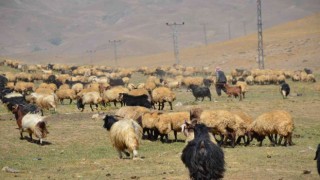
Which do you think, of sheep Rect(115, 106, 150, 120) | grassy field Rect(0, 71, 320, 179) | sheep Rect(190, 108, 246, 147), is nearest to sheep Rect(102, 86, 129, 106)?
grassy field Rect(0, 71, 320, 179)

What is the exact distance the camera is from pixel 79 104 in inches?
1248

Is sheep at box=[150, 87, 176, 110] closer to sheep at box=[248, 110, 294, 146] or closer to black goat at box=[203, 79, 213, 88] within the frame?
sheep at box=[248, 110, 294, 146]

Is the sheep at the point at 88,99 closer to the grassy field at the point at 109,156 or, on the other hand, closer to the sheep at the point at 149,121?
the grassy field at the point at 109,156

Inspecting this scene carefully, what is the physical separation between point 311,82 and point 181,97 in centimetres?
1513

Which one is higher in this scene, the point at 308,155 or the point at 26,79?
the point at 26,79

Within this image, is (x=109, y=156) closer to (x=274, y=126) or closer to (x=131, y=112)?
(x=274, y=126)

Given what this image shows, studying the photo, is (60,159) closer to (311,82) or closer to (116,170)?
(116,170)

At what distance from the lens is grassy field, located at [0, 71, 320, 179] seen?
576 inches

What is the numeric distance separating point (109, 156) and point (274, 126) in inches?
230

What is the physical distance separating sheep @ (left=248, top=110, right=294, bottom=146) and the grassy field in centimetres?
46

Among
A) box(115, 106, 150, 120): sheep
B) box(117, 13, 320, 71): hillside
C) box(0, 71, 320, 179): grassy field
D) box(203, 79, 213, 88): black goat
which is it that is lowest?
box(0, 71, 320, 179): grassy field

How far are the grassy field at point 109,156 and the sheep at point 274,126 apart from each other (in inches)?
18.1

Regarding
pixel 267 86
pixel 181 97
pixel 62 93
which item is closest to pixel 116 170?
pixel 62 93

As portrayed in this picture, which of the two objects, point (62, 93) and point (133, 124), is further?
point (62, 93)
